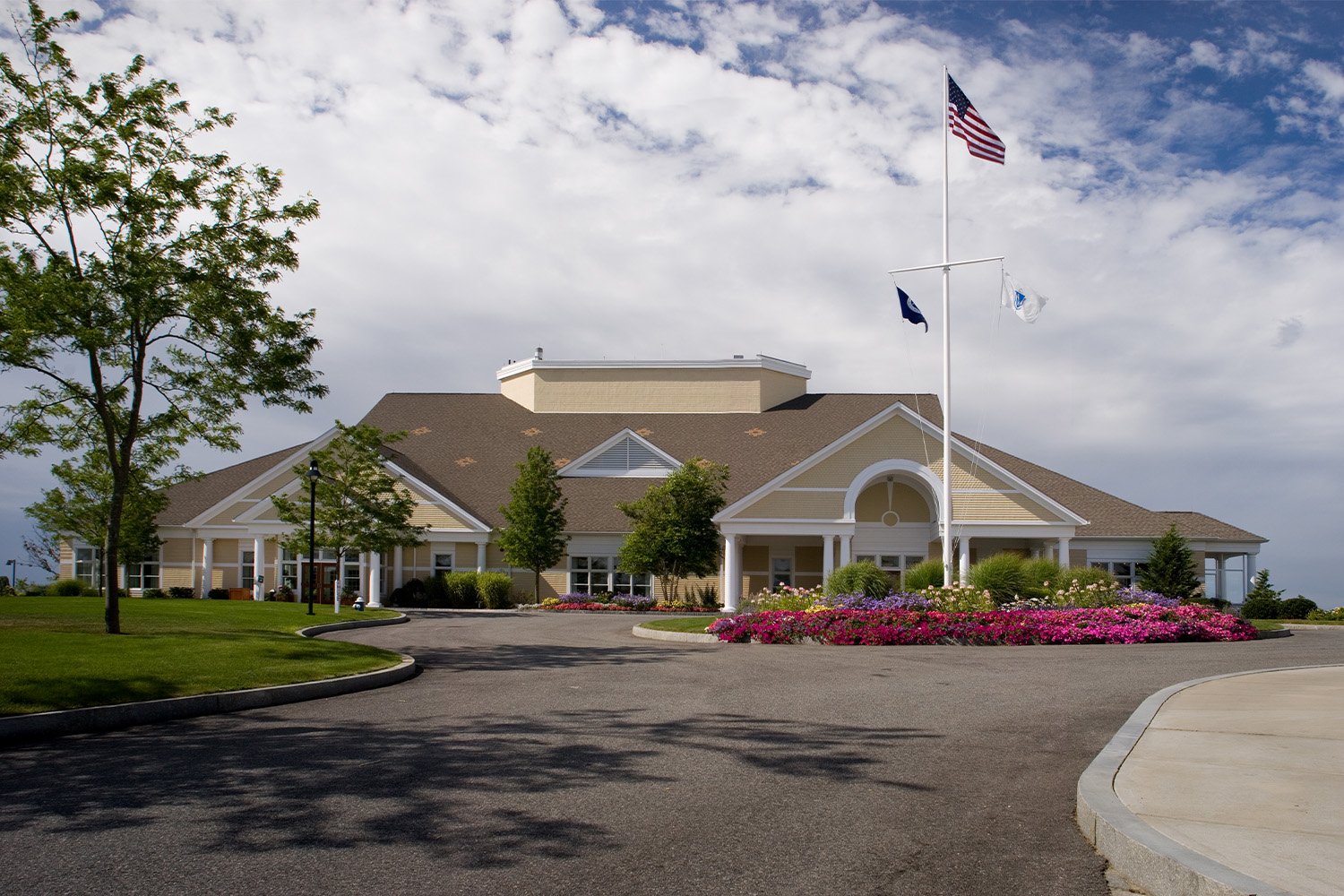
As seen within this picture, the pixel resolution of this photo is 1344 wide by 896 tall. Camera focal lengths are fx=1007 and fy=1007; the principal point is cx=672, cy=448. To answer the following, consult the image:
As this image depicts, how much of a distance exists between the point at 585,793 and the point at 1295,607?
34.3 meters

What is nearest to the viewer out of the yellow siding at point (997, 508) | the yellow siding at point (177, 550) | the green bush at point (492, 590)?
the yellow siding at point (997, 508)

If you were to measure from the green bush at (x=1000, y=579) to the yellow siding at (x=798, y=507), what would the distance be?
6873 millimetres

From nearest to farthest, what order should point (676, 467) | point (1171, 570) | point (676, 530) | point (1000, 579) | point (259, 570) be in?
1. point (1000, 579)
2. point (1171, 570)
3. point (676, 530)
4. point (259, 570)
5. point (676, 467)

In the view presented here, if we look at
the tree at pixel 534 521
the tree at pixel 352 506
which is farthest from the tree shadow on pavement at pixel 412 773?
the tree at pixel 534 521

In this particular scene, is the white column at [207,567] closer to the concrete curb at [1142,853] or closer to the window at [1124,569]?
the window at [1124,569]

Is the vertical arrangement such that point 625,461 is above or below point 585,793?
above

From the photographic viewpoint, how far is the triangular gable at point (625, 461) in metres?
40.3

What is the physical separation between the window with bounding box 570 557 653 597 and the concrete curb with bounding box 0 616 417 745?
23088 mm

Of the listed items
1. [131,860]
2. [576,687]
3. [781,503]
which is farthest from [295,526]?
[131,860]

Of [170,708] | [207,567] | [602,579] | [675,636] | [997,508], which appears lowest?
[675,636]

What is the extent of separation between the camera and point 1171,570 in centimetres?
2986

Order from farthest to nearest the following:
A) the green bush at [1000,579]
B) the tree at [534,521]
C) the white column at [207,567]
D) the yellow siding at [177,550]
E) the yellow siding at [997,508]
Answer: the yellow siding at [177,550]
the white column at [207,567]
the tree at [534,521]
the yellow siding at [997,508]
the green bush at [1000,579]

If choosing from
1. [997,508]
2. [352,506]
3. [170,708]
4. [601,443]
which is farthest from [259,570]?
[170,708]

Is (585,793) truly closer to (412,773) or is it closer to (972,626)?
(412,773)
